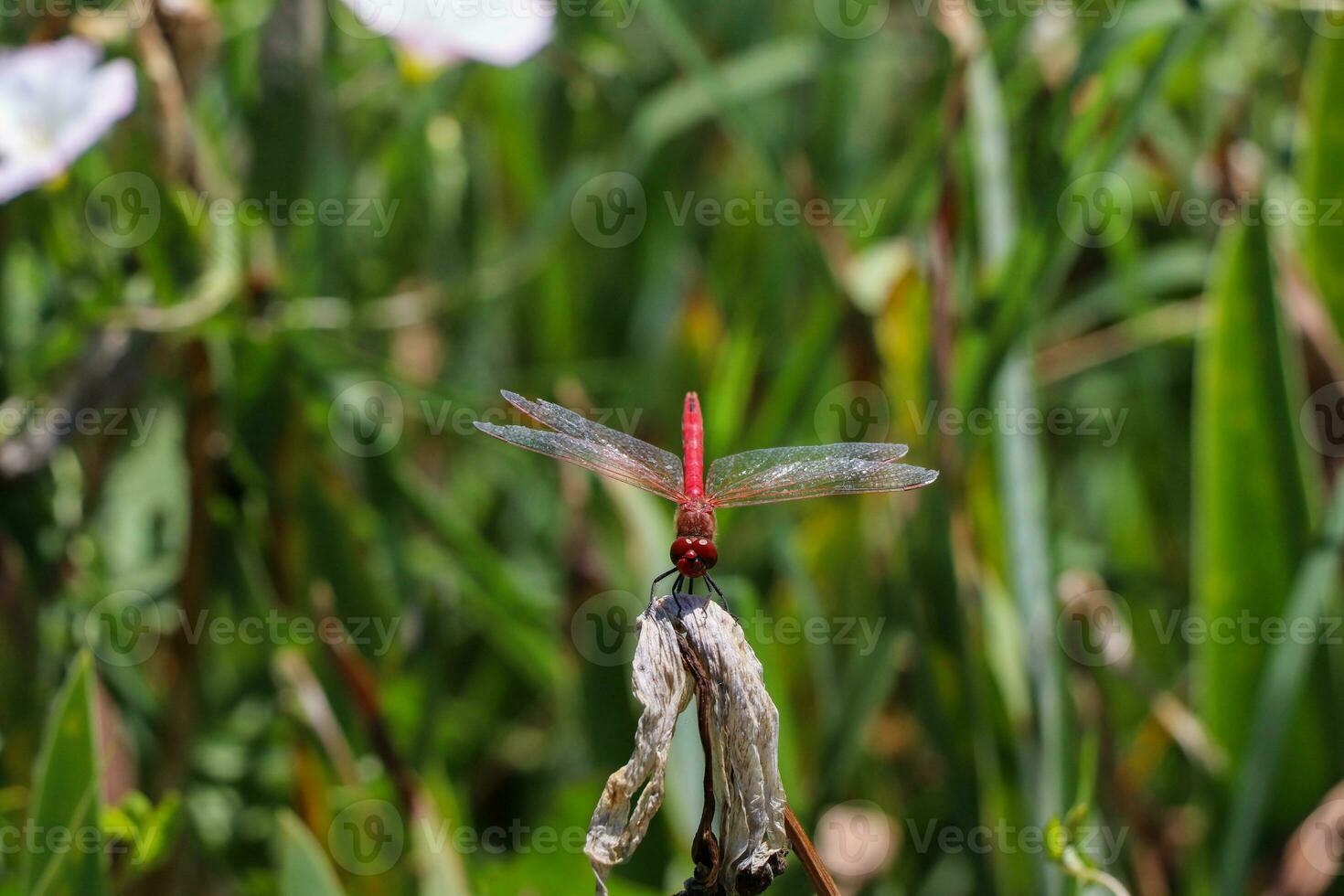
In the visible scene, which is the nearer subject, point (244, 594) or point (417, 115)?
point (244, 594)

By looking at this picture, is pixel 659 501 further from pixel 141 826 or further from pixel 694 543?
pixel 694 543

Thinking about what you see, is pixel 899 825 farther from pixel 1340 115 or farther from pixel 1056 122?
pixel 1340 115

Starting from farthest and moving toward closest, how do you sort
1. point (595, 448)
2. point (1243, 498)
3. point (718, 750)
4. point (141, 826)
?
1. point (1243, 498)
2. point (141, 826)
3. point (595, 448)
4. point (718, 750)

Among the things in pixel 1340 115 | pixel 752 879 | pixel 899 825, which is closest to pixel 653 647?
pixel 752 879

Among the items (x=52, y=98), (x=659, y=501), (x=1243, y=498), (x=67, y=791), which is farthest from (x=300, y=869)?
(x=1243, y=498)

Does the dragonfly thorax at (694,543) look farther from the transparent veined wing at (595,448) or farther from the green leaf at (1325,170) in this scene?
the green leaf at (1325,170)

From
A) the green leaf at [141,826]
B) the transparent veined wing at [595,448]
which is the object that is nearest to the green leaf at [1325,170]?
the transparent veined wing at [595,448]

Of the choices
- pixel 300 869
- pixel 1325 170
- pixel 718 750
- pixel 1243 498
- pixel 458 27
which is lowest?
pixel 300 869
